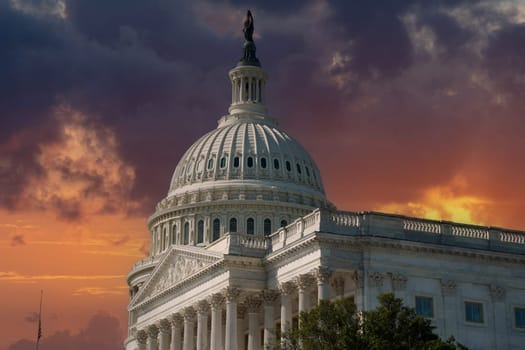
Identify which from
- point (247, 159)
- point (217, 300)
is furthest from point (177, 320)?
point (247, 159)

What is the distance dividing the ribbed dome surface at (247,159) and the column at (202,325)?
53.7 m

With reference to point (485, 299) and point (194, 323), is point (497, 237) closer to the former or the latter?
point (485, 299)

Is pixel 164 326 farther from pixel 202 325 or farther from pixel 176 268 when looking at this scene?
pixel 202 325

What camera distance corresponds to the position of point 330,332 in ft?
242

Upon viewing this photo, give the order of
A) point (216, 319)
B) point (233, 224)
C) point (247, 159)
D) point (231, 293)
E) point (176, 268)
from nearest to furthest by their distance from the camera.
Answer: point (231, 293), point (216, 319), point (176, 268), point (233, 224), point (247, 159)

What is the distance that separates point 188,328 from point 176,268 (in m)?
6.71

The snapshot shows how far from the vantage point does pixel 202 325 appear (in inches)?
4146

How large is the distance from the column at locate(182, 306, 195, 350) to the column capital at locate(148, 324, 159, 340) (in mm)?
10117

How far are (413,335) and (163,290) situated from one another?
155 ft

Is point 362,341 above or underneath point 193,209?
underneath

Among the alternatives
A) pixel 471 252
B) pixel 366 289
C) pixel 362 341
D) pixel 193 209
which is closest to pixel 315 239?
pixel 366 289

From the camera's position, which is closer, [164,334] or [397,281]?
[397,281]

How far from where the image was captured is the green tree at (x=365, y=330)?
235 ft

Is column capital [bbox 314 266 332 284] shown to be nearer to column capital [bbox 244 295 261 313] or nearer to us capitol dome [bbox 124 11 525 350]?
us capitol dome [bbox 124 11 525 350]
